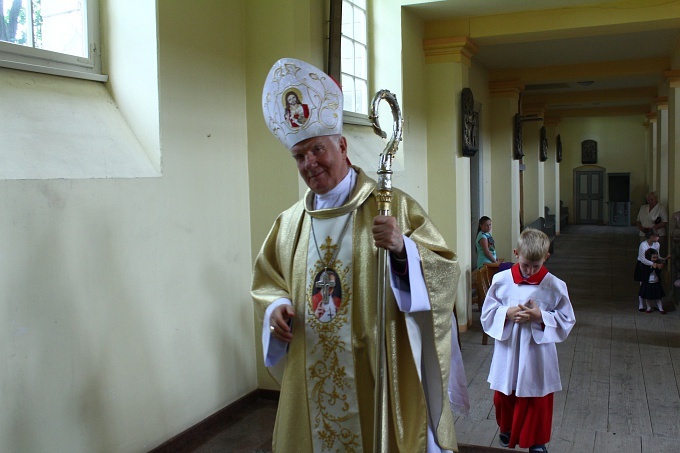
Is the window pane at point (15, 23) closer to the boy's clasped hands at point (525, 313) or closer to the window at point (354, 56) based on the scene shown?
the boy's clasped hands at point (525, 313)

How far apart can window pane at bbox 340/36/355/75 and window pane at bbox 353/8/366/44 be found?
0.15 meters

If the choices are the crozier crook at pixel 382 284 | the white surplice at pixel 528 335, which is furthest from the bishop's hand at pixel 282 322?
the white surplice at pixel 528 335

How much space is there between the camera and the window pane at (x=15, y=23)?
10.7 feet

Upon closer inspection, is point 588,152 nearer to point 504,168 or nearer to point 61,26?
point 504,168

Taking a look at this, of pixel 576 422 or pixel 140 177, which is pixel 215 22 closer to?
pixel 140 177

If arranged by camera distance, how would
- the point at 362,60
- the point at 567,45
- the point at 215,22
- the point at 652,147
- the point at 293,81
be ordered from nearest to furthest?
the point at 293,81 < the point at 215,22 < the point at 362,60 < the point at 567,45 < the point at 652,147

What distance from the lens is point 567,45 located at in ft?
30.7

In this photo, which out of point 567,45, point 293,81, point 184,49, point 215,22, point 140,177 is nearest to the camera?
point 293,81

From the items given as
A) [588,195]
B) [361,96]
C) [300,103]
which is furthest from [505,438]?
[588,195]

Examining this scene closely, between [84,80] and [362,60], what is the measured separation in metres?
3.33

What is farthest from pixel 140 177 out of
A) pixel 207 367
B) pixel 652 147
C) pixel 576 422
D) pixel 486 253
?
pixel 652 147

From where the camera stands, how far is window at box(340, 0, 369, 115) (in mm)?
6199

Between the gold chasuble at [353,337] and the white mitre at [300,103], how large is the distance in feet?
0.89

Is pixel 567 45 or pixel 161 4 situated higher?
pixel 567 45
